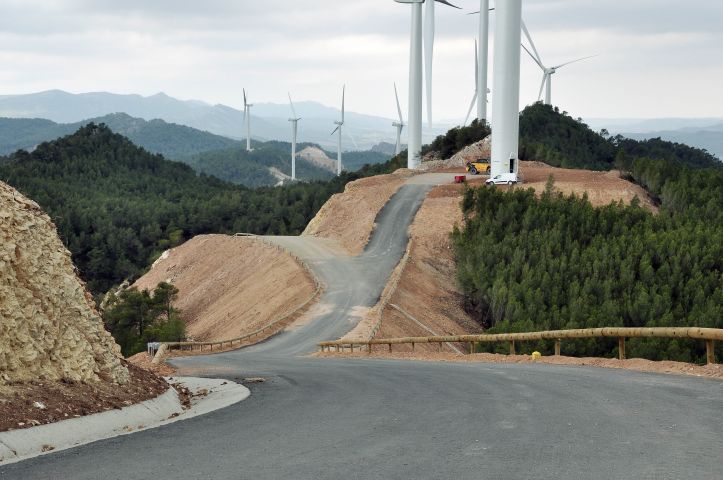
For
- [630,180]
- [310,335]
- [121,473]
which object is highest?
[630,180]

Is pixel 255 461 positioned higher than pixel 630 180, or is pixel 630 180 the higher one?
pixel 630 180

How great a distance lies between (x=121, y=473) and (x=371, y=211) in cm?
6105

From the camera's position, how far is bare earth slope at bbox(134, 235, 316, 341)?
53.9 m

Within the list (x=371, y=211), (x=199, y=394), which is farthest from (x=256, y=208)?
(x=199, y=394)

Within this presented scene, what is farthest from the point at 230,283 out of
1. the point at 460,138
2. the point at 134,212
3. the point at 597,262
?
the point at 134,212

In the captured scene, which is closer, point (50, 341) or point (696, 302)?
point (50, 341)

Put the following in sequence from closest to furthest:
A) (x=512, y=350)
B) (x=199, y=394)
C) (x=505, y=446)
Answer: (x=505, y=446), (x=199, y=394), (x=512, y=350)

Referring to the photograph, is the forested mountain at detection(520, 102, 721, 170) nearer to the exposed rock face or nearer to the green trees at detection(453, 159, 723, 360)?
the green trees at detection(453, 159, 723, 360)

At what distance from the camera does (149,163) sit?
191 m

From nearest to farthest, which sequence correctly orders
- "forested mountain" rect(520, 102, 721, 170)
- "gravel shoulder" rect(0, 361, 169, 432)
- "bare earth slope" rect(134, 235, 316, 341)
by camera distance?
"gravel shoulder" rect(0, 361, 169, 432), "bare earth slope" rect(134, 235, 316, 341), "forested mountain" rect(520, 102, 721, 170)

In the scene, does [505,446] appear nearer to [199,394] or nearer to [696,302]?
[199,394]

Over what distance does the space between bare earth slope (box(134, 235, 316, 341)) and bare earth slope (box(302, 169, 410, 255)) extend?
17.6 ft

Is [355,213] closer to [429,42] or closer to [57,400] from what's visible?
[429,42]

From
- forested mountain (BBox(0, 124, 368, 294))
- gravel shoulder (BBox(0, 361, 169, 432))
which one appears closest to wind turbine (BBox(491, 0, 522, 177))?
forested mountain (BBox(0, 124, 368, 294))
